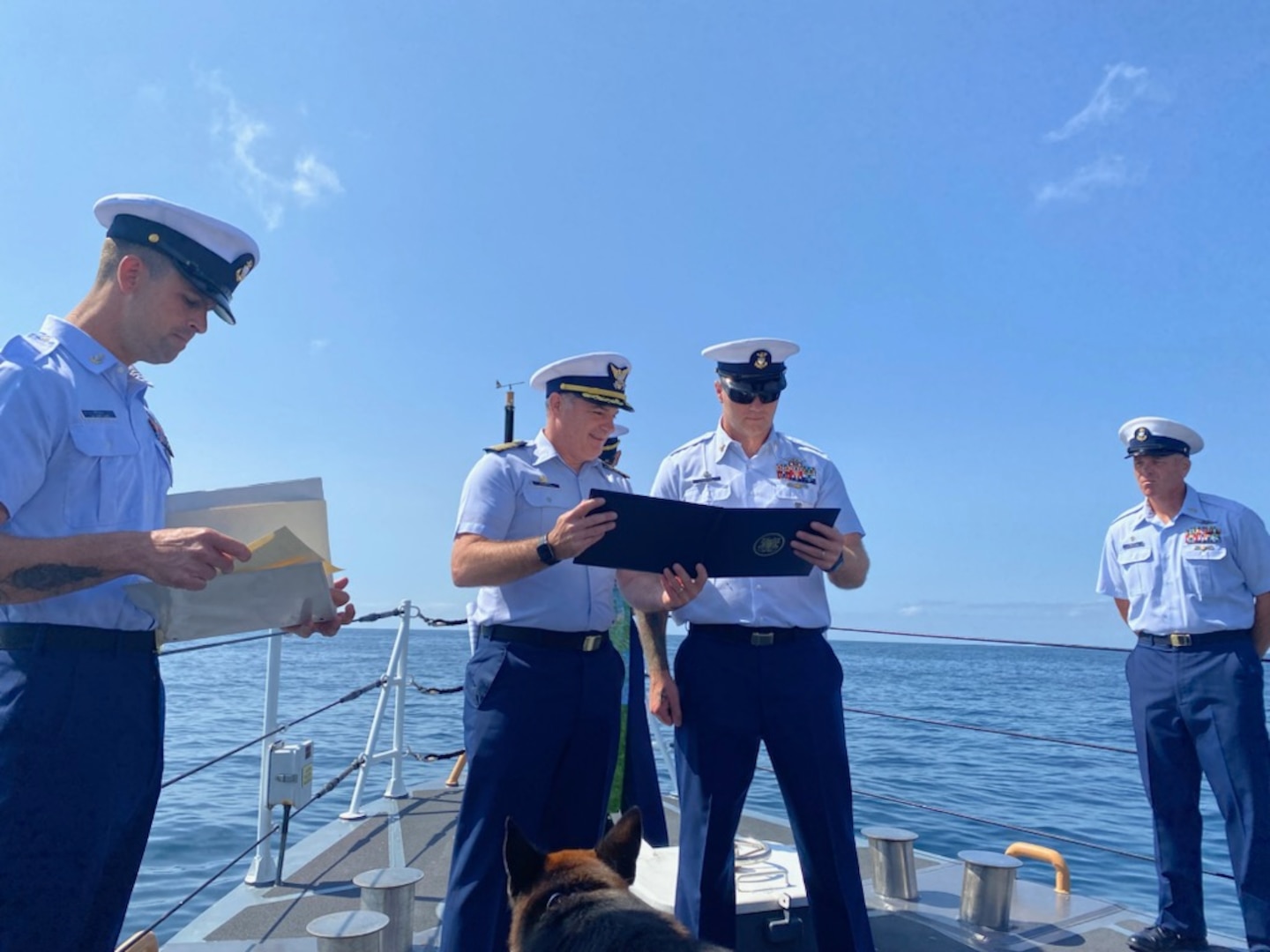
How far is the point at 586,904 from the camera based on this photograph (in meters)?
1.92

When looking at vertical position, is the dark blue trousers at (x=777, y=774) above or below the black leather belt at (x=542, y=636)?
below

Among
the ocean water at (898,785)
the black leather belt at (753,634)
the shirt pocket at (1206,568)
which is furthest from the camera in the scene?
the ocean water at (898,785)

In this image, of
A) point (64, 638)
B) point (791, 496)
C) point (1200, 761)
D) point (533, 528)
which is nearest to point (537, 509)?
point (533, 528)

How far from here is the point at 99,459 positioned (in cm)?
184

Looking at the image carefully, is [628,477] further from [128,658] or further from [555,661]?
[128,658]

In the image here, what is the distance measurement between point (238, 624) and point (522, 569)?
87 centimetres

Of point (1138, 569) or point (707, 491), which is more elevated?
point (707, 491)

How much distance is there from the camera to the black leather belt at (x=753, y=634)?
300 cm

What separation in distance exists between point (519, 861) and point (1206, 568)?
366 centimetres

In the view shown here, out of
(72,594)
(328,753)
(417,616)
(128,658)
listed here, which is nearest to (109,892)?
(128,658)

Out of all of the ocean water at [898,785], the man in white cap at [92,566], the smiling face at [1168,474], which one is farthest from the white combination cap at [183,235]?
the smiling face at [1168,474]

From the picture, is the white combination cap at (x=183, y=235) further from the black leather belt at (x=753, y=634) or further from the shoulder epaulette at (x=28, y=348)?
the black leather belt at (x=753, y=634)

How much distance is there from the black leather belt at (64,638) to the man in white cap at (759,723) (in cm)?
178

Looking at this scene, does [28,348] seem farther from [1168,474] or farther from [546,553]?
[1168,474]
